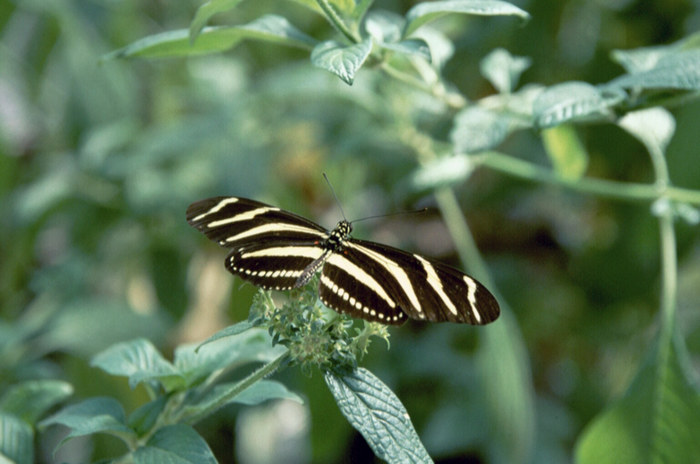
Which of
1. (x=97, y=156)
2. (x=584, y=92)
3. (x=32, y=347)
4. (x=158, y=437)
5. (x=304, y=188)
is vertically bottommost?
(x=158, y=437)

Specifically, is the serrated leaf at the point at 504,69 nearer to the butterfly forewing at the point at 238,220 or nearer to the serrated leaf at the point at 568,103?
the serrated leaf at the point at 568,103

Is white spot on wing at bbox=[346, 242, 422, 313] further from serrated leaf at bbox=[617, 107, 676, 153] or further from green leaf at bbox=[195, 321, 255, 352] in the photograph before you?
serrated leaf at bbox=[617, 107, 676, 153]

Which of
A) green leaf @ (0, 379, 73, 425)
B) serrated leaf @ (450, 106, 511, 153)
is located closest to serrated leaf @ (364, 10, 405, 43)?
serrated leaf @ (450, 106, 511, 153)

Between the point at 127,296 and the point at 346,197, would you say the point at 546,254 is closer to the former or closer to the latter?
the point at 346,197

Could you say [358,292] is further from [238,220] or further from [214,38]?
[214,38]

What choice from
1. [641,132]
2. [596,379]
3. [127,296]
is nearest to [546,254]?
[596,379]

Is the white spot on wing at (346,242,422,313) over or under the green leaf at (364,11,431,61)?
under
